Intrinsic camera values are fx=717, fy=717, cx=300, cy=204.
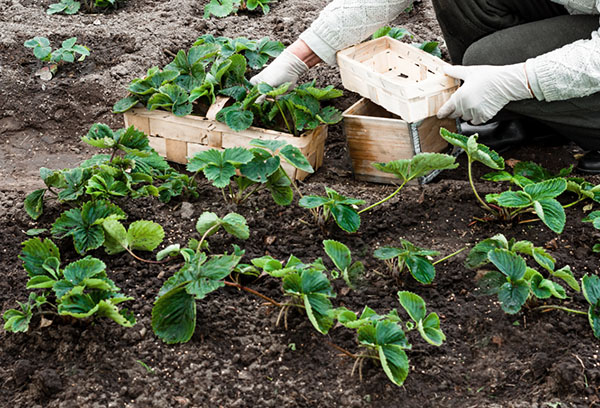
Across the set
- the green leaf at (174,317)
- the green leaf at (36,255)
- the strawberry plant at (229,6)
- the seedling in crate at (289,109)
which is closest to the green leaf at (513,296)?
the green leaf at (174,317)

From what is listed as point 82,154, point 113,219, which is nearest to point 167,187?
point 113,219

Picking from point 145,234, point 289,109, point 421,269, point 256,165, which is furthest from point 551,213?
point 145,234

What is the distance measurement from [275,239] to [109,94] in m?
1.46

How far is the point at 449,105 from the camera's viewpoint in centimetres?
255

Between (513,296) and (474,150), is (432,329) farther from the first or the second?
(474,150)

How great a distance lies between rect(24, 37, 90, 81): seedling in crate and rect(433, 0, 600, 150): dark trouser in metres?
1.70

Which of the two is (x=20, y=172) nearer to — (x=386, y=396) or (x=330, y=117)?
(x=330, y=117)

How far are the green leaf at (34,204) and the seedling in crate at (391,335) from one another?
1.09 metres

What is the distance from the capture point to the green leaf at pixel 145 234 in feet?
7.02

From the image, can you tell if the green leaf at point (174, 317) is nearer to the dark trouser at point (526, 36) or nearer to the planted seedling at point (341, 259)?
the planted seedling at point (341, 259)

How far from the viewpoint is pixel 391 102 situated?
2541mm

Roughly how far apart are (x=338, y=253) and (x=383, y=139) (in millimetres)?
783

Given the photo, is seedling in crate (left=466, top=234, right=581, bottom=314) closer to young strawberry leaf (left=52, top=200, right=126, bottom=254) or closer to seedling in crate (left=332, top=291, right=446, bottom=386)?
seedling in crate (left=332, top=291, right=446, bottom=386)

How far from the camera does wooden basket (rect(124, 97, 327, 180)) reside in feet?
8.84
